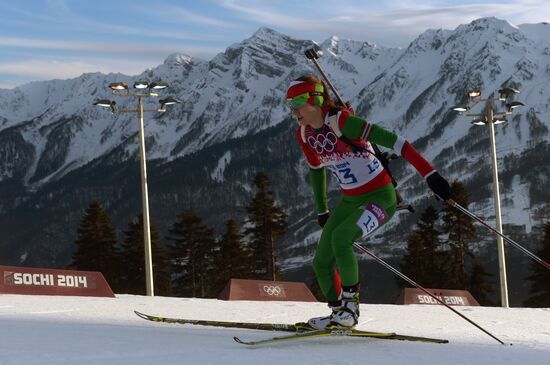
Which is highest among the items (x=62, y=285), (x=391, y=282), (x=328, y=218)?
(x=328, y=218)

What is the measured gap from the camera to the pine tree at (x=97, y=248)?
2162 inches

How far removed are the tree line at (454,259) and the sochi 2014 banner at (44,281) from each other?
1529 inches

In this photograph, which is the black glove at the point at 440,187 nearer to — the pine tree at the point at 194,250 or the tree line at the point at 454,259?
the tree line at the point at 454,259

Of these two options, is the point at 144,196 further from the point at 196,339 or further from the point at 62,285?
the point at 196,339

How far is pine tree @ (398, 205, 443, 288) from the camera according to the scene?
55016 mm

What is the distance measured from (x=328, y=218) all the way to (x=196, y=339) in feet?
5.09

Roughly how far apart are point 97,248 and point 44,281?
4441 centimetres

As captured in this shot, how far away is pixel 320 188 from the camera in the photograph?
24.0ft

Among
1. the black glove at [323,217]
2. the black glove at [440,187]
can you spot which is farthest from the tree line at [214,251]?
the black glove at [440,187]

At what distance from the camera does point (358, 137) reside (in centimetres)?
641

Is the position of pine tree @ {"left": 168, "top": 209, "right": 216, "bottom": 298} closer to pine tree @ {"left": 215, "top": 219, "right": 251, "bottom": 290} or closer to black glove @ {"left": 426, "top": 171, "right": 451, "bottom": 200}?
pine tree @ {"left": 215, "top": 219, "right": 251, "bottom": 290}

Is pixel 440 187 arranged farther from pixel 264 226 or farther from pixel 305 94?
pixel 264 226

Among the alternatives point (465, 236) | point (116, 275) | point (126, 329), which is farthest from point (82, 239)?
point (126, 329)

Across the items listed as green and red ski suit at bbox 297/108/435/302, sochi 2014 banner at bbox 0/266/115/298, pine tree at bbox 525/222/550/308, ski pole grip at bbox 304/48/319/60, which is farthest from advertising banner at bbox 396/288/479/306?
pine tree at bbox 525/222/550/308
